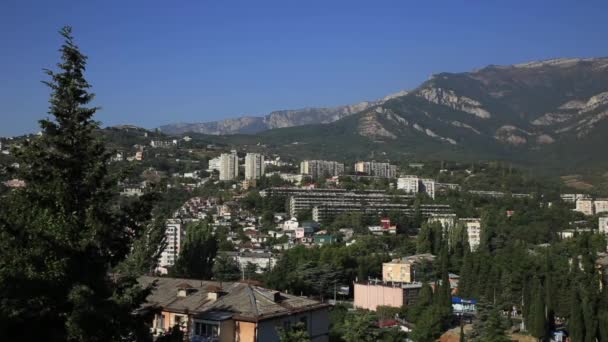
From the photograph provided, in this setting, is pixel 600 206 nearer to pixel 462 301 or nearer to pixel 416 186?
pixel 416 186

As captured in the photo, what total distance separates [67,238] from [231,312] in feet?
19.5

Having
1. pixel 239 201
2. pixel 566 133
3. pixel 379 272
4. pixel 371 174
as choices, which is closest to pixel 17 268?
pixel 379 272

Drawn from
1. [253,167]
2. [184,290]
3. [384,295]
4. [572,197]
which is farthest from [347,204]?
[184,290]

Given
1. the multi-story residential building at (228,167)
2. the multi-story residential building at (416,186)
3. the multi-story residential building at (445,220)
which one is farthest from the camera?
the multi-story residential building at (228,167)

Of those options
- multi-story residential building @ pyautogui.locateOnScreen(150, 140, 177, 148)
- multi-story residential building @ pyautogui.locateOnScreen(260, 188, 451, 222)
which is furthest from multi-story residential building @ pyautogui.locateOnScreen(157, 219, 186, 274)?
multi-story residential building @ pyautogui.locateOnScreen(150, 140, 177, 148)

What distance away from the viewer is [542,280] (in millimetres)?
37375

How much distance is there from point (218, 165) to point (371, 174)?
24459 millimetres

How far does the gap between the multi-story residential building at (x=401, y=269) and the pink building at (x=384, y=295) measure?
688 cm

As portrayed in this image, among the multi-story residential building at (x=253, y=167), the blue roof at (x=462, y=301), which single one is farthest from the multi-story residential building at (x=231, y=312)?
the multi-story residential building at (x=253, y=167)

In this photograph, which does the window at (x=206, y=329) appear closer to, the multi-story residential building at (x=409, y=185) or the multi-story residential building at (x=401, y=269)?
the multi-story residential building at (x=401, y=269)

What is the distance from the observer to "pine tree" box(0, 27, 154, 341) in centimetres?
852

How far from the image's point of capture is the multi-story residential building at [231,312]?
14.0 metres

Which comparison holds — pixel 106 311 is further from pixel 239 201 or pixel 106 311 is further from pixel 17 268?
pixel 239 201

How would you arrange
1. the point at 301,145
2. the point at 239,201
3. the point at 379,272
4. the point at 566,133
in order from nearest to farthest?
1. the point at 379,272
2. the point at 239,201
3. the point at 566,133
4. the point at 301,145
